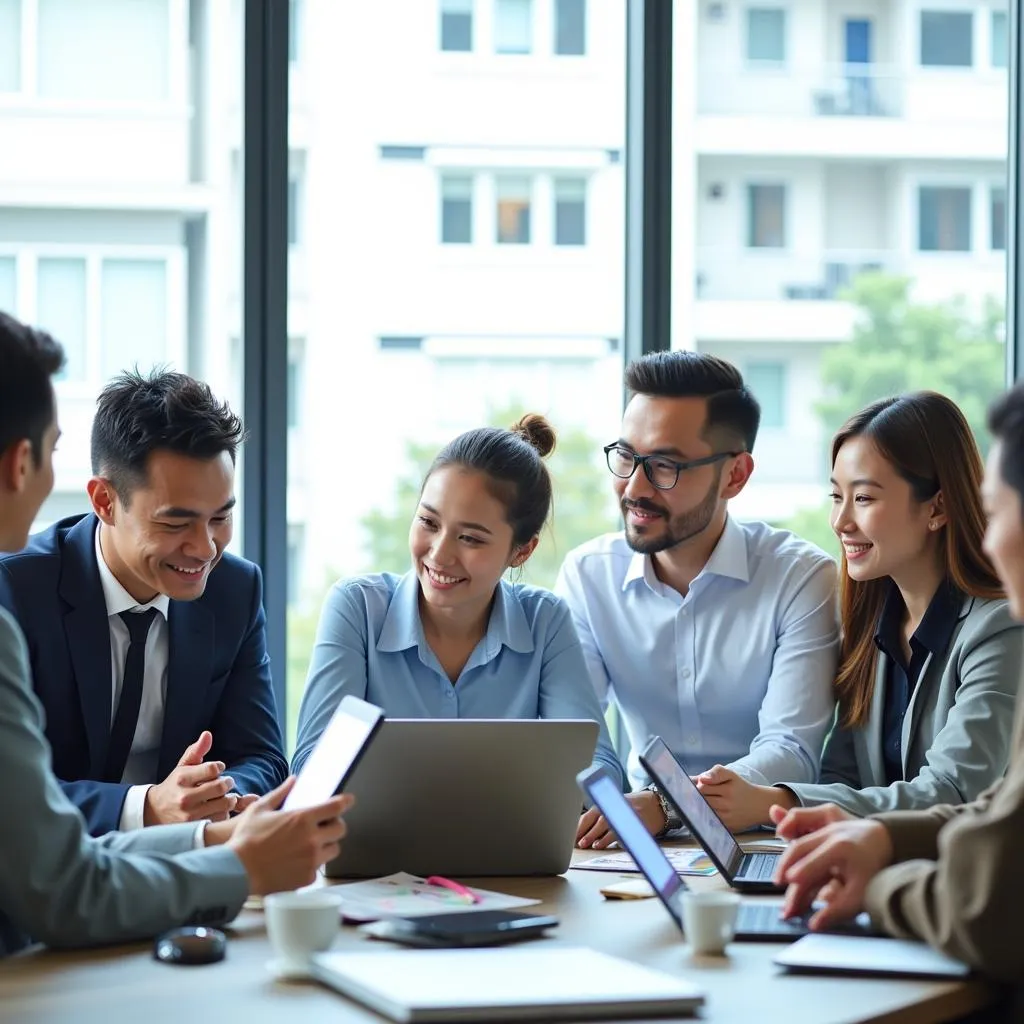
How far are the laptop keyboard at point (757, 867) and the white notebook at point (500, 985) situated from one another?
1.56 ft

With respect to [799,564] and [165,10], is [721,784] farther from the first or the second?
[165,10]

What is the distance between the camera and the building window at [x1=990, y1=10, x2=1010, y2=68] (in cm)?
377

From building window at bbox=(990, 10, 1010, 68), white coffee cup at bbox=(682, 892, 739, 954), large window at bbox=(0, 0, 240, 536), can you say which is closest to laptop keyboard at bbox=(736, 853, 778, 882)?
white coffee cup at bbox=(682, 892, 739, 954)

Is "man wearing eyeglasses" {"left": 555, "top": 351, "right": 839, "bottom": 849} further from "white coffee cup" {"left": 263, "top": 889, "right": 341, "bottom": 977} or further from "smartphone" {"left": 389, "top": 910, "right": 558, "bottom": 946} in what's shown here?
"white coffee cup" {"left": 263, "top": 889, "right": 341, "bottom": 977}

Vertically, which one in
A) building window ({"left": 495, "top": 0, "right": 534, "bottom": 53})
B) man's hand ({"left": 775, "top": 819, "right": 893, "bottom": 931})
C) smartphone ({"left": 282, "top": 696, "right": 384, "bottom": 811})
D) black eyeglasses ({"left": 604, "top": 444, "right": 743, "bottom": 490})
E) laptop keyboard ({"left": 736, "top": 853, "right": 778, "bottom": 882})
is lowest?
laptop keyboard ({"left": 736, "top": 853, "right": 778, "bottom": 882})

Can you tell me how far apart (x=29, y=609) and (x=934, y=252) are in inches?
95.3

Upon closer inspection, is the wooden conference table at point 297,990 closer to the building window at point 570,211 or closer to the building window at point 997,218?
the building window at point 570,211

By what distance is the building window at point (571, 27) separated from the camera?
11.2ft

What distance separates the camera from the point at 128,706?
2492 millimetres

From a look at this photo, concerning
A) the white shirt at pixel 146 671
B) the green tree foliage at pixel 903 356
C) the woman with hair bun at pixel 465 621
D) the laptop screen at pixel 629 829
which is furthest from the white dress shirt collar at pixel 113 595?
the green tree foliage at pixel 903 356

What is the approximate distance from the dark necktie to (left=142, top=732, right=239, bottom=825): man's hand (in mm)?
329

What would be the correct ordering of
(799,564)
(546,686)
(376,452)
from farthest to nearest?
(376,452) → (799,564) → (546,686)

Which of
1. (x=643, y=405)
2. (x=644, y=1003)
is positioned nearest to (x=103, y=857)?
(x=644, y=1003)

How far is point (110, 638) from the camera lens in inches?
98.3
